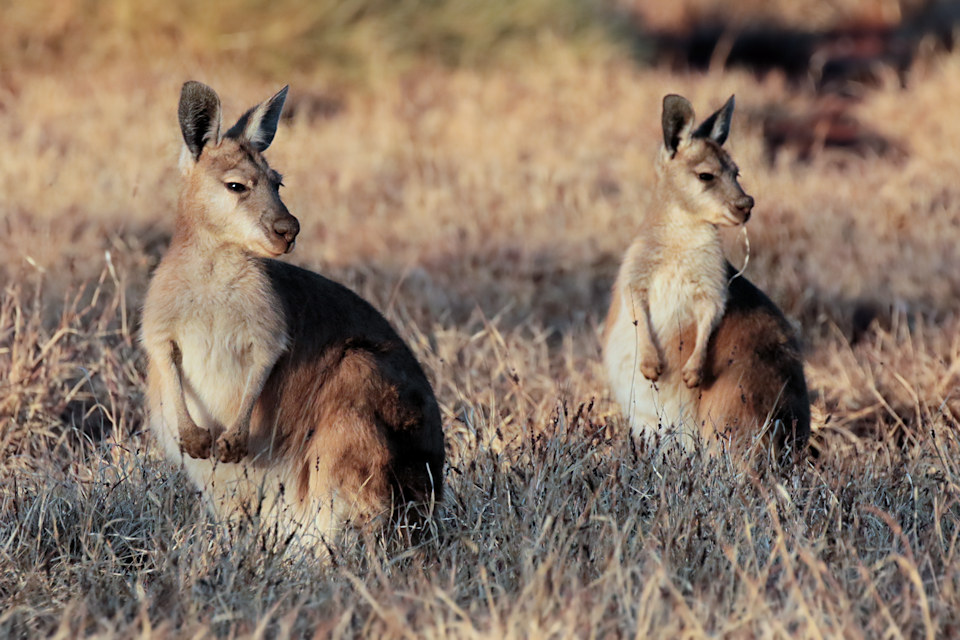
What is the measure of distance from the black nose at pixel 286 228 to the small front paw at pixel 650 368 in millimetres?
1512

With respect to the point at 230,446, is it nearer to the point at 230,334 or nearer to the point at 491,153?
the point at 230,334

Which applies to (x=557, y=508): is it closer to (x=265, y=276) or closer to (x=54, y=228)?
(x=265, y=276)

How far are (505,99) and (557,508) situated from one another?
→ 22.6ft

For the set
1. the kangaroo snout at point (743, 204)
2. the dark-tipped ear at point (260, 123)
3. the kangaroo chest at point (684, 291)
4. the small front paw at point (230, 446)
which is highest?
the dark-tipped ear at point (260, 123)

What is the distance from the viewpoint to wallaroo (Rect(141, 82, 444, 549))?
3.24 meters

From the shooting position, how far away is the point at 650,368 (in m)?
4.29

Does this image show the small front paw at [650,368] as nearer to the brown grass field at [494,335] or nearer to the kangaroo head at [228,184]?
the brown grass field at [494,335]

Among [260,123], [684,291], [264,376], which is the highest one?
[260,123]

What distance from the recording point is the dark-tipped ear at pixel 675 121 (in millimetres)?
4488

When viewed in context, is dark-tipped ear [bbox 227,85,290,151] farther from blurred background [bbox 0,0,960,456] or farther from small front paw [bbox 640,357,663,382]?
small front paw [bbox 640,357,663,382]

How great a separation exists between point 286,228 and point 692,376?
164 cm

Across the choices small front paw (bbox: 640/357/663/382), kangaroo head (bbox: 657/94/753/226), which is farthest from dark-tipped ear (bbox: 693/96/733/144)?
small front paw (bbox: 640/357/663/382)

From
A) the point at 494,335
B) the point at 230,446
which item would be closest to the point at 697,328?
the point at 494,335

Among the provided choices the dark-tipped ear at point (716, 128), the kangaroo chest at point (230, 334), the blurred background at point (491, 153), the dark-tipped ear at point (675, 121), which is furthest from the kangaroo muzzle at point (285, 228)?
the dark-tipped ear at point (716, 128)
